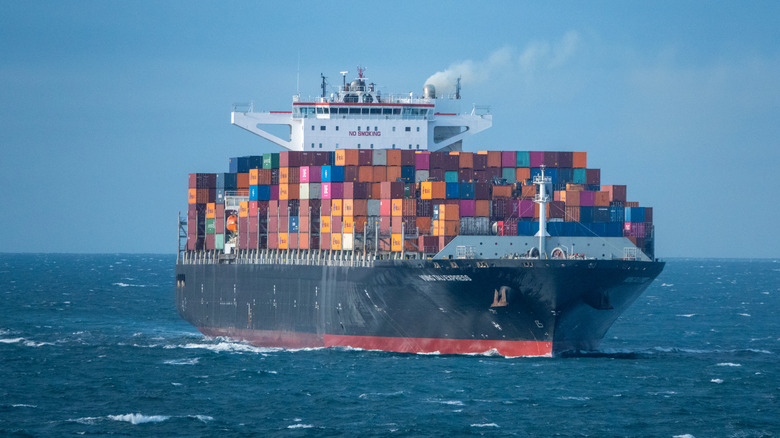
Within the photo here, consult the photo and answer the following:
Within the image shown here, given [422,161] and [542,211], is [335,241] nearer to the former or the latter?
[422,161]

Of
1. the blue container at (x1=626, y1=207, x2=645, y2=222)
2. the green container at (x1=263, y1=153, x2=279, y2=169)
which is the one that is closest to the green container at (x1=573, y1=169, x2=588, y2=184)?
the blue container at (x1=626, y1=207, x2=645, y2=222)

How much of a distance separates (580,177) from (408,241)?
945 centimetres

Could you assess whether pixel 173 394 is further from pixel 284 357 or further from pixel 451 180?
pixel 451 180

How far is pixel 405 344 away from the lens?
52312 mm

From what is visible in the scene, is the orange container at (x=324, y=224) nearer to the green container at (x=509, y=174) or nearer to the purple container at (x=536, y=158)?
the green container at (x=509, y=174)

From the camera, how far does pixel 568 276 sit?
47.0m

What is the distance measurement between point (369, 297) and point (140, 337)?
62.8ft

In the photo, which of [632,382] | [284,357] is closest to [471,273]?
[632,382]

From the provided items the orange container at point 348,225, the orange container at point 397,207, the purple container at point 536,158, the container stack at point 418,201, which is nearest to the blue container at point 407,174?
the container stack at point 418,201

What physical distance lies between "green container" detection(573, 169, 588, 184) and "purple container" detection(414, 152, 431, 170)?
283 inches

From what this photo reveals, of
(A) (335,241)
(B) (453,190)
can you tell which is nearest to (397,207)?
(B) (453,190)

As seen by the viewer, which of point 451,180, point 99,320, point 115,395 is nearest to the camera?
point 115,395

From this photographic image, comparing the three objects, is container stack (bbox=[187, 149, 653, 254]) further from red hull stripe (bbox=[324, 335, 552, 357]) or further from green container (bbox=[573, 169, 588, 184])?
red hull stripe (bbox=[324, 335, 552, 357])

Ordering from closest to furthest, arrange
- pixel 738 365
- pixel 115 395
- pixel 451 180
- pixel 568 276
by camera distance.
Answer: pixel 115 395 → pixel 568 276 → pixel 738 365 → pixel 451 180
